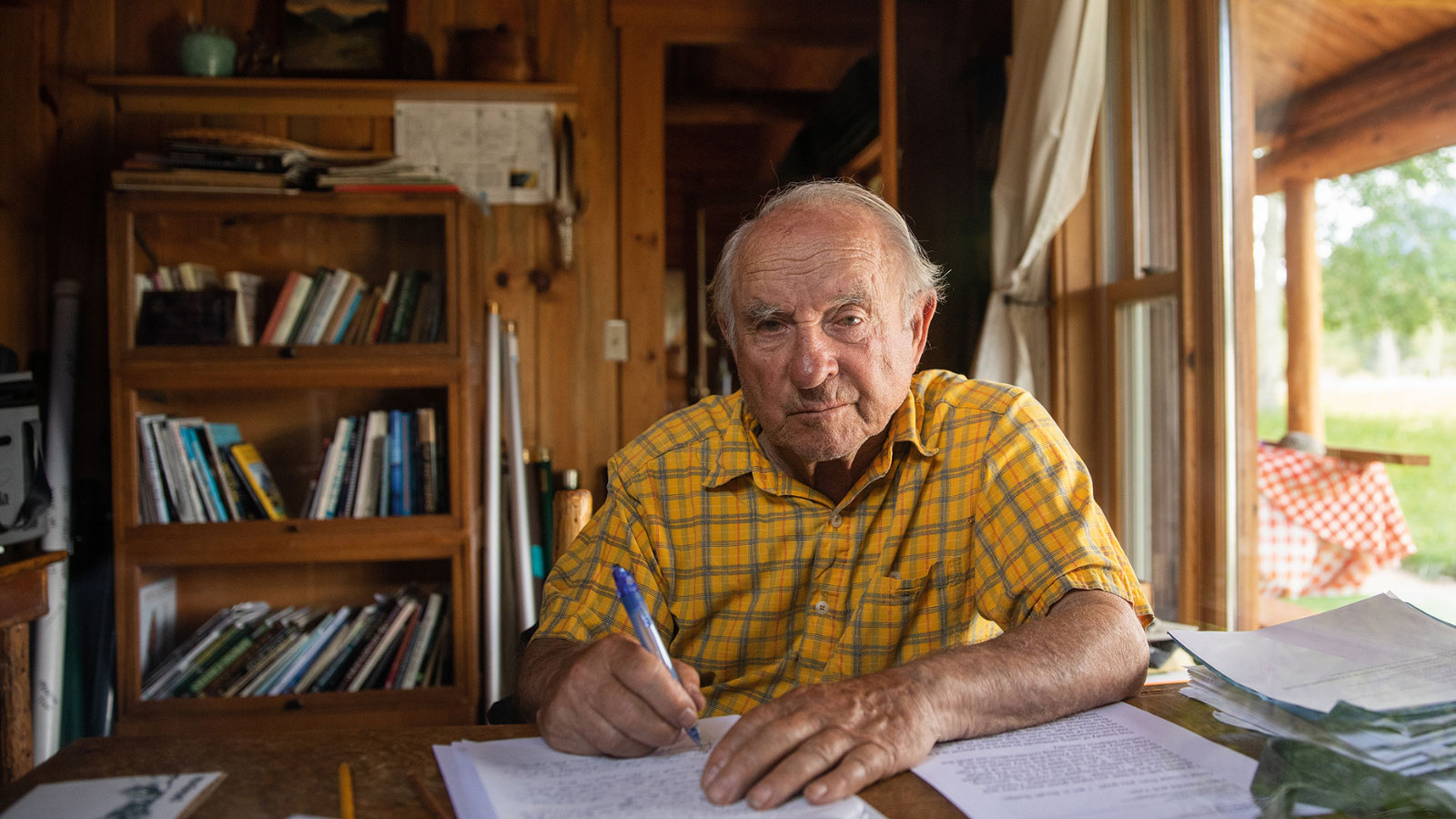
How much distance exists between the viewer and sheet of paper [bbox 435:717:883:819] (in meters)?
0.63

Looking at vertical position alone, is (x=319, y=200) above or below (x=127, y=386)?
above

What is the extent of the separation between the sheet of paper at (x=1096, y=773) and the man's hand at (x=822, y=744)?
0.03 meters

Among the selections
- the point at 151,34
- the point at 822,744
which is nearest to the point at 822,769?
the point at 822,744

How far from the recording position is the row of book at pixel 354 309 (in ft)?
7.64

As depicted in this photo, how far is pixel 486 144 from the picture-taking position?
2.67 metres

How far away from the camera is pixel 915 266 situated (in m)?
1.27

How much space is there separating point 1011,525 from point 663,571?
45cm

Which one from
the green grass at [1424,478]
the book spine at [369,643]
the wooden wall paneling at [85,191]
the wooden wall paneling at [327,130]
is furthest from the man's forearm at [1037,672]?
the wooden wall paneling at [85,191]

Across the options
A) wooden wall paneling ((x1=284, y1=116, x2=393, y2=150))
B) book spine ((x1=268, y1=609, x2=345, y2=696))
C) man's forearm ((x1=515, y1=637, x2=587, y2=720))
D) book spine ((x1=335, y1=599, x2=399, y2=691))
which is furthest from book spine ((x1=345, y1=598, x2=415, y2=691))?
man's forearm ((x1=515, y1=637, x2=587, y2=720))

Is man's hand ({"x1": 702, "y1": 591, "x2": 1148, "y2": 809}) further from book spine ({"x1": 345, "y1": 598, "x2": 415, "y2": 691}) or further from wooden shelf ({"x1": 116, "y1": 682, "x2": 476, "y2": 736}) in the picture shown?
book spine ({"x1": 345, "y1": 598, "x2": 415, "y2": 691})

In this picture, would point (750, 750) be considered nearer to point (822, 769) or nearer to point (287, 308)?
point (822, 769)

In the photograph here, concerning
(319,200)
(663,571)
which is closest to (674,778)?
(663,571)

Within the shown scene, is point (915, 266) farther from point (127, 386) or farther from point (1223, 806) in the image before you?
point (127, 386)

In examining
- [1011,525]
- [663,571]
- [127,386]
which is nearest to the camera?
[1011,525]
